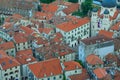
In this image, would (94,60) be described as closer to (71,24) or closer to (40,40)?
(40,40)

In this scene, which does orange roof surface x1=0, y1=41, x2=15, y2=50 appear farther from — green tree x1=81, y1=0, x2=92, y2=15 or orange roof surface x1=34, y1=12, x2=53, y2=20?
green tree x1=81, y1=0, x2=92, y2=15

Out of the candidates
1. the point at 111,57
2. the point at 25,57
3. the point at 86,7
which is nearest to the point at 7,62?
the point at 25,57

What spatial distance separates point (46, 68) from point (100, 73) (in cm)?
1125

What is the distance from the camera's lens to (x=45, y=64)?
7538cm

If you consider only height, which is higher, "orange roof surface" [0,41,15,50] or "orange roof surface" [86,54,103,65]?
"orange roof surface" [0,41,15,50]

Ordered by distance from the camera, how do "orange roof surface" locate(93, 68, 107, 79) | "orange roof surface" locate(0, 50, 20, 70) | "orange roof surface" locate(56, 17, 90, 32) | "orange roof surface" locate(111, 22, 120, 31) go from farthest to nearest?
"orange roof surface" locate(56, 17, 90, 32)
"orange roof surface" locate(111, 22, 120, 31)
"orange roof surface" locate(0, 50, 20, 70)
"orange roof surface" locate(93, 68, 107, 79)

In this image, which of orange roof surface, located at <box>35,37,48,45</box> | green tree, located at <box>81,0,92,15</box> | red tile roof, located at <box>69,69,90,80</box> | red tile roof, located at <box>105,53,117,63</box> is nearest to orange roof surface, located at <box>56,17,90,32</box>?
orange roof surface, located at <box>35,37,48,45</box>

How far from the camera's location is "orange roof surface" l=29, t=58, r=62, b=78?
74.5m

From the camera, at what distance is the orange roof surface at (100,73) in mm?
72562

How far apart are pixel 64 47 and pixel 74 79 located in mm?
13490

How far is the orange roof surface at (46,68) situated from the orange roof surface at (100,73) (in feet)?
24.7

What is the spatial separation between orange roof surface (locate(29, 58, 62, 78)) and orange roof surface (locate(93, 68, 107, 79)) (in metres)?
7.53

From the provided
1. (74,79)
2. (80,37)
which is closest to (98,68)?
(74,79)

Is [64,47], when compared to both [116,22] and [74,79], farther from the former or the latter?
[116,22]
